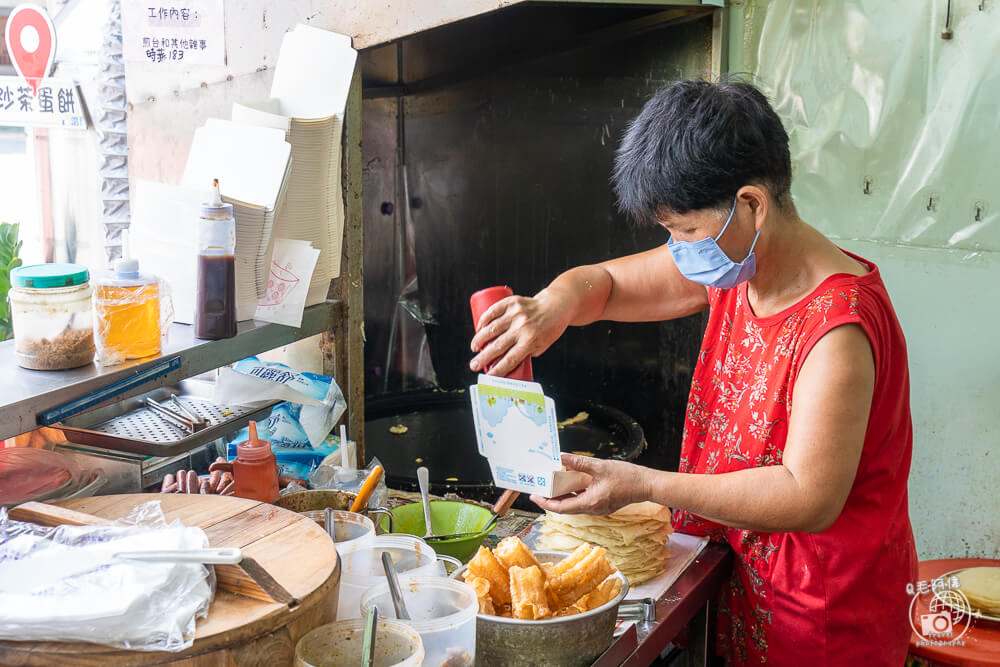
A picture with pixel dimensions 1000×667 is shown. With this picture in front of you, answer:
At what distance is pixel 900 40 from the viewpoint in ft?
8.27

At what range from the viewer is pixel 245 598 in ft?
3.65

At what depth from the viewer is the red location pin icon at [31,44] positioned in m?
3.84

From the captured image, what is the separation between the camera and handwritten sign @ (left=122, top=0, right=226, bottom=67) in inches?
98.9

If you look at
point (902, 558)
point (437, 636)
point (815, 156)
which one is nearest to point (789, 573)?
point (902, 558)

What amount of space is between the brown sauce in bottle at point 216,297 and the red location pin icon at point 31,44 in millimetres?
2767

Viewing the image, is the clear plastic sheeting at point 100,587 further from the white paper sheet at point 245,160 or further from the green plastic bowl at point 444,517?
the white paper sheet at point 245,160

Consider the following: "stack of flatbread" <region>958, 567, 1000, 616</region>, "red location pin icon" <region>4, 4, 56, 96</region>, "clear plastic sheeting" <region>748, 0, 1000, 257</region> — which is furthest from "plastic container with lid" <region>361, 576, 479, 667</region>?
"red location pin icon" <region>4, 4, 56, 96</region>

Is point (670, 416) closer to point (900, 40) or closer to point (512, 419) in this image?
point (900, 40)

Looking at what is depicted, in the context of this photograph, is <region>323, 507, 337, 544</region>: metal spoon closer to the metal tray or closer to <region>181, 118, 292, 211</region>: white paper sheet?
the metal tray

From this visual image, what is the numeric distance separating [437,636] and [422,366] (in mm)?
2996

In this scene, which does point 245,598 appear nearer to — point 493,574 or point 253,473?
point 493,574

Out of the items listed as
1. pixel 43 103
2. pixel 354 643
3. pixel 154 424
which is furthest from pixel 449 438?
pixel 43 103

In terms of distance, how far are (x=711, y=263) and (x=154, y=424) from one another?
130 cm

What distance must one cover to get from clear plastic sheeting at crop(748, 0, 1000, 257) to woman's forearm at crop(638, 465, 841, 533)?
139 cm
